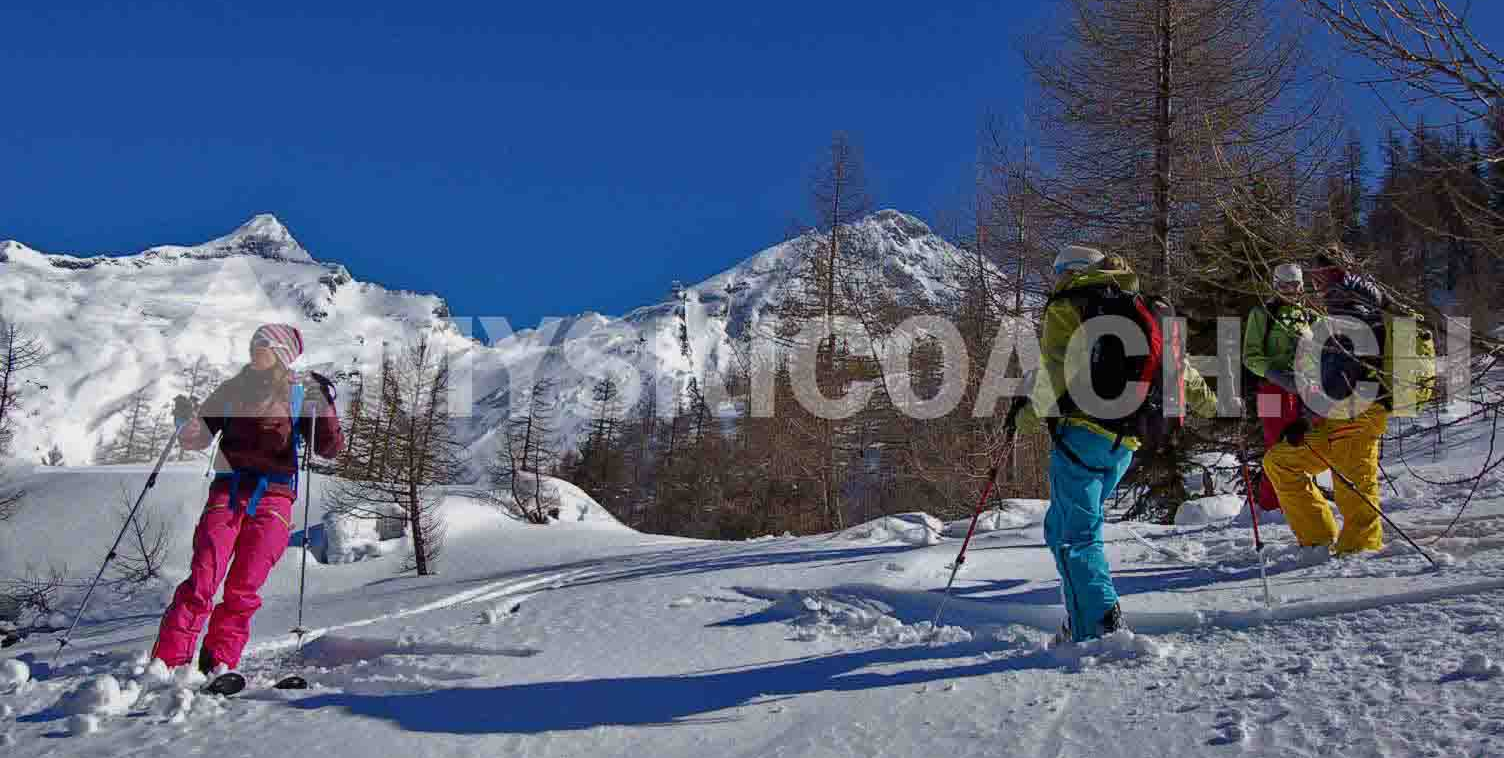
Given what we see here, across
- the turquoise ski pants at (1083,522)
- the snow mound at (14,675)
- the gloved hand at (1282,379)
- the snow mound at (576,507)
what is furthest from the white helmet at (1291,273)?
the snow mound at (576,507)

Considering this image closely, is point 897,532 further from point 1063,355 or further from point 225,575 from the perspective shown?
point 225,575

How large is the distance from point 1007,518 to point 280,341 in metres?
8.03

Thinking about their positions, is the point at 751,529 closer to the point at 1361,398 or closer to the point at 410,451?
the point at 410,451

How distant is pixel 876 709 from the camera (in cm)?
286

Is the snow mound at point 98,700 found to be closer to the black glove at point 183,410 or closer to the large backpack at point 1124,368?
the black glove at point 183,410

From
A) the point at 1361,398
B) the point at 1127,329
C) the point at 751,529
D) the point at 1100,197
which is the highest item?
the point at 1100,197

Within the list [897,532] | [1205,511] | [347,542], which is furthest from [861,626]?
[347,542]

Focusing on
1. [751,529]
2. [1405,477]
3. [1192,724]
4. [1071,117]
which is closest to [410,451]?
[751,529]

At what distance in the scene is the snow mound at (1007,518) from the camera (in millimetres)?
9188

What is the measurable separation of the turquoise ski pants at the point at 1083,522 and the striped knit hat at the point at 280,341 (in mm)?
3909

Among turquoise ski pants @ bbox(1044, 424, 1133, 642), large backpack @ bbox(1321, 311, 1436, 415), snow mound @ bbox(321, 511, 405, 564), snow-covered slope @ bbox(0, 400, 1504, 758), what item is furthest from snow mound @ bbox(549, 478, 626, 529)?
turquoise ski pants @ bbox(1044, 424, 1133, 642)

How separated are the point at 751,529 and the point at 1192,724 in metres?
29.9

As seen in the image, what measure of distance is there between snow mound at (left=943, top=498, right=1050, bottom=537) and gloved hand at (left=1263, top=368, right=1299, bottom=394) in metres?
4.09

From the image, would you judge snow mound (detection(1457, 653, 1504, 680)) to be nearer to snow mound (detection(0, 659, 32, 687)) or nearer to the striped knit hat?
the striped knit hat
